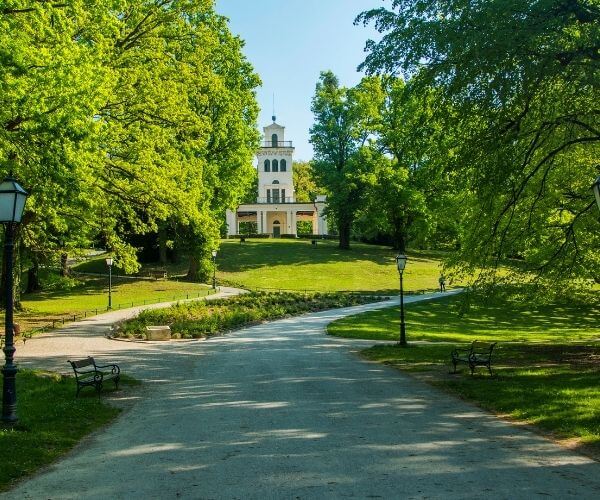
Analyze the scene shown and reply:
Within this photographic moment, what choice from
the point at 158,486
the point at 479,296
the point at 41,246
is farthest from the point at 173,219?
the point at 158,486

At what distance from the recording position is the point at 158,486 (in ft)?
20.8

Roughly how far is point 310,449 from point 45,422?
200 inches

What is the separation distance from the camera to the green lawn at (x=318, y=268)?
49.6 metres

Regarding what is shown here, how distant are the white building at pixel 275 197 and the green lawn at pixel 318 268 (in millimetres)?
15229

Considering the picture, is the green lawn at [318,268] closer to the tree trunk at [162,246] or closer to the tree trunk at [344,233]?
the tree trunk at [344,233]

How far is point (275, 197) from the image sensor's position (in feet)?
291

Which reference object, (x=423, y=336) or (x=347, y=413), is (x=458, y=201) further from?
(x=347, y=413)

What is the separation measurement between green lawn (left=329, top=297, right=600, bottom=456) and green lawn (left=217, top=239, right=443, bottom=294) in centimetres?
1330

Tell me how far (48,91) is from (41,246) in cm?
1826

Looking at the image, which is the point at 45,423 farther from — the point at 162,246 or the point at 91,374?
the point at 162,246

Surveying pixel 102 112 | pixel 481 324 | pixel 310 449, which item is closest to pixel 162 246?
pixel 481 324

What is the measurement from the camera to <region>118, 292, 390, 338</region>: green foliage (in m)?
25.9

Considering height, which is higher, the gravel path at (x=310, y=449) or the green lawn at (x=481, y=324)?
the gravel path at (x=310, y=449)

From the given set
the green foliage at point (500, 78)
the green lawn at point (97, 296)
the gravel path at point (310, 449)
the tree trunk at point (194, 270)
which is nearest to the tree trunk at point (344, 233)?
the tree trunk at point (194, 270)
